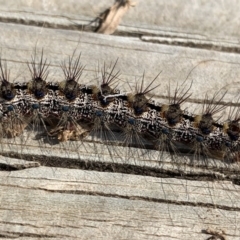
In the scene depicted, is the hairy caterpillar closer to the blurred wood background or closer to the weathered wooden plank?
the blurred wood background

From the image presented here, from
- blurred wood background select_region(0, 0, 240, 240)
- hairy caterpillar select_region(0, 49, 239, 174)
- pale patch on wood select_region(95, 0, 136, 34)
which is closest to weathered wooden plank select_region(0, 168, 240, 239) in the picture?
blurred wood background select_region(0, 0, 240, 240)

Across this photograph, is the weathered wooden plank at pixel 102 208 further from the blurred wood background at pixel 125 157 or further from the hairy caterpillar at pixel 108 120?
the hairy caterpillar at pixel 108 120

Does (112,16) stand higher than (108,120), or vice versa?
(112,16)

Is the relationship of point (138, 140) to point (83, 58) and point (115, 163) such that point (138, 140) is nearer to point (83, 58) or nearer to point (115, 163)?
point (115, 163)

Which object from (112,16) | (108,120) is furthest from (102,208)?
(112,16)

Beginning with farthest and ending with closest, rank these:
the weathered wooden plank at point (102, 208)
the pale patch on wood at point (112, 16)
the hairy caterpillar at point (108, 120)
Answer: the pale patch on wood at point (112, 16) < the hairy caterpillar at point (108, 120) < the weathered wooden plank at point (102, 208)

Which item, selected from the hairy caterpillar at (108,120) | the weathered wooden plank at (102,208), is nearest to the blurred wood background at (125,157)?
the weathered wooden plank at (102,208)

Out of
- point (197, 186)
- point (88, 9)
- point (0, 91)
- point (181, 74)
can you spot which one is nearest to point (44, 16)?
point (88, 9)

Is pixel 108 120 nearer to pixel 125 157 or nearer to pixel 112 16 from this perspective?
pixel 125 157
